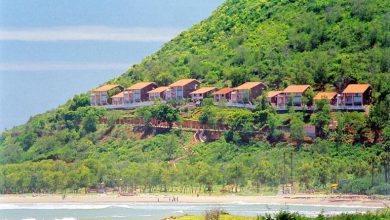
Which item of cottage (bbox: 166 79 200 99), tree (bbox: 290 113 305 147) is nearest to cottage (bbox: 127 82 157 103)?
cottage (bbox: 166 79 200 99)

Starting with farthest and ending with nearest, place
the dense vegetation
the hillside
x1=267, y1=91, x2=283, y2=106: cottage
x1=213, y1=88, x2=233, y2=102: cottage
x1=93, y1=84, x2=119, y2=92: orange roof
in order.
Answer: x1=93, y1=84, x2=119, y2=92: orange roof < x1=213, y1=88, x2=233, y2=102: cottage < x1=267, y1=91, x2=283, y2=106: cottage < the hillside < the dense vegetation

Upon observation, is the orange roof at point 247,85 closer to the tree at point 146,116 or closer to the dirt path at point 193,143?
the dirt path at point 193,143

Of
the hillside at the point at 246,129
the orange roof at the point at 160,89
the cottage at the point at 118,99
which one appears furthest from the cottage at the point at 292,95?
the cottage at the point at 118,99

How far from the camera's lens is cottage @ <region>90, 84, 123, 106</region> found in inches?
2190

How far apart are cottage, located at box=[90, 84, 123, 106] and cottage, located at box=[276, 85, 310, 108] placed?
364 inches

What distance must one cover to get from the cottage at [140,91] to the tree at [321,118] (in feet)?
31.4

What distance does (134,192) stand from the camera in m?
44.4

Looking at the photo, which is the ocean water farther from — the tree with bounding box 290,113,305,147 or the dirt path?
the tree with bounding box 290,113,305,147

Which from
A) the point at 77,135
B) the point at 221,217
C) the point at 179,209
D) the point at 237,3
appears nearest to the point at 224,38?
the point at 237,3

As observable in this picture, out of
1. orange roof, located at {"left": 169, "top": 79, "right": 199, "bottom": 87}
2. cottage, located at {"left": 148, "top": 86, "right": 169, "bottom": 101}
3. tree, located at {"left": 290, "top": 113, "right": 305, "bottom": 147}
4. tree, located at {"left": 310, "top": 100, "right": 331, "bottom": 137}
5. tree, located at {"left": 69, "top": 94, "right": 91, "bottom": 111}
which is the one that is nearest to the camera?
tree, located at {"left": 290, "top": 113, "right": 305, "bottom": 147}

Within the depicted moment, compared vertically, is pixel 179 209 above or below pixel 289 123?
below

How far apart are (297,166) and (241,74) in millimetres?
10096

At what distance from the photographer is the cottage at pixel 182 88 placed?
5306 cm

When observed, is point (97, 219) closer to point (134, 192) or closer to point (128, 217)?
point (128, 217)
